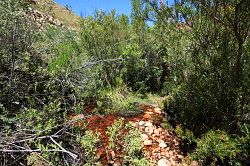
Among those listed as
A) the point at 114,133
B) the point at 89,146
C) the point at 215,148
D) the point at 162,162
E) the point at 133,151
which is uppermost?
the point at 114,133

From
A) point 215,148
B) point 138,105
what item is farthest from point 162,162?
point 138,105

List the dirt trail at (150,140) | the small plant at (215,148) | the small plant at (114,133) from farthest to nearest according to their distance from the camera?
the dirt trail at (150,140) → the small plant at (215,148) → the small plant at (114,133)

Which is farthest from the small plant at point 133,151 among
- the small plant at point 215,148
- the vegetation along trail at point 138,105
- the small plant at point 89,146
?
the small plant at point 215,148

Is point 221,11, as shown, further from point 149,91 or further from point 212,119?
point 149,91

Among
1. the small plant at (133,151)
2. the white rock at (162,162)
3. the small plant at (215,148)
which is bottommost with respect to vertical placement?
the white rock at (162,162)

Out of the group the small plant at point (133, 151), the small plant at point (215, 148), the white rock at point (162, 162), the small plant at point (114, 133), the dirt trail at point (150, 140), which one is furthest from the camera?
the white rock at point (162, 162)

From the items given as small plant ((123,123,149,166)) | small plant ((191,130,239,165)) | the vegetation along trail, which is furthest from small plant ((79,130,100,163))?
small plant ((191,130,239,165))

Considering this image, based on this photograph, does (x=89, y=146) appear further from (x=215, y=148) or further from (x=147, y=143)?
(x=215, y=148)

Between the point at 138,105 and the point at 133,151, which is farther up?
the point at 138,105

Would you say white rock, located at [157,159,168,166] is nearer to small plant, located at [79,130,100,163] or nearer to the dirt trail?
the dirt trail

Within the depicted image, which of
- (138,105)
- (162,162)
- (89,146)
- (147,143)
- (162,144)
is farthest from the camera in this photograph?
(138,105)

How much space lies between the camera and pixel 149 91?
11.4m

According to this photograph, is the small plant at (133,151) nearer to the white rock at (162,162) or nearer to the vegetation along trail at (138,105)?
the vegetation along trail at (138,105)

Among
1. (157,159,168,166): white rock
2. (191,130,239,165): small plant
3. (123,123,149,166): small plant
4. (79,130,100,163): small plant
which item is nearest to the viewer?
(123,123,149,166): small plant
